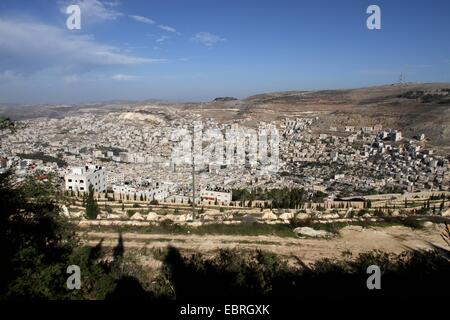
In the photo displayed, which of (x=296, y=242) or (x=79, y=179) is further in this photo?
(x=79, y=179)

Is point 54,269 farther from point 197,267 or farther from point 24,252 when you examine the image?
point 197,267

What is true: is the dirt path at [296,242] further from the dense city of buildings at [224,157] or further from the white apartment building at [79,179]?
the white apartment building at [79,179]

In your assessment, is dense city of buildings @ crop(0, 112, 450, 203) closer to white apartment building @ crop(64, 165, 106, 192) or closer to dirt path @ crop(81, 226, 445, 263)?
white apartment building @ crop(64, 165, 106, 192)

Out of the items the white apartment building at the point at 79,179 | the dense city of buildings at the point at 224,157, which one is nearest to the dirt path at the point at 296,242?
the dense city of buildings at the point at 224,157

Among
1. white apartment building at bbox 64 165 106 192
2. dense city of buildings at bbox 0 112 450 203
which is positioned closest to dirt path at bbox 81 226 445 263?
dense city of buildings at bbox 0 112 450 203

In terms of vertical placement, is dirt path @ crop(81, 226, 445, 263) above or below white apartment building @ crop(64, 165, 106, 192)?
above

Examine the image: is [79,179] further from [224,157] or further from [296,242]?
[224,157]

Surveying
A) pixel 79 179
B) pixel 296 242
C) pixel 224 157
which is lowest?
pixel 224 157

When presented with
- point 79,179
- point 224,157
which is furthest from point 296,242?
point 224,157

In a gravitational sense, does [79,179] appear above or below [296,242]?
below
